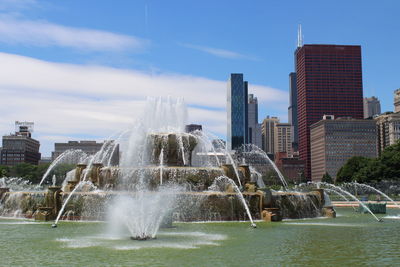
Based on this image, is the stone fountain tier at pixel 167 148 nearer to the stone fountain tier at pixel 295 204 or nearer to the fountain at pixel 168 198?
the fountain at pixel 168 198

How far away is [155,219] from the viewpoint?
19.7 meters

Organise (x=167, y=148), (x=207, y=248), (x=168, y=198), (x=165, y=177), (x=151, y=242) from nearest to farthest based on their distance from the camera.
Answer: (x=207, y=248), (x=151, y=242), (x=168, y=198), (x=165, y=177), (x=167, y=148)

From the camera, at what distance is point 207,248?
15.0 m

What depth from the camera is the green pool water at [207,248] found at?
41.2 feet

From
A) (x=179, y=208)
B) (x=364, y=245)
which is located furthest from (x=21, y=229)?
(x=364, y=245)

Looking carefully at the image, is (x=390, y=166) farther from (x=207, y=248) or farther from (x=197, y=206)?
(x=207, y=248)

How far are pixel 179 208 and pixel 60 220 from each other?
6940 millimetres

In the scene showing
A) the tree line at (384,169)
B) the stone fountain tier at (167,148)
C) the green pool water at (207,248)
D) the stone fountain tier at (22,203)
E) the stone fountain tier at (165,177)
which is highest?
Result: the tree line at (384,169)

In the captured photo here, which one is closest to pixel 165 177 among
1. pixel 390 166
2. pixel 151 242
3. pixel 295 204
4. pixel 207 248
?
pixel 295 204

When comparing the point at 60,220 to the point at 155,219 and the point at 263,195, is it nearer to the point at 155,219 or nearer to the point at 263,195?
the point at 155,219

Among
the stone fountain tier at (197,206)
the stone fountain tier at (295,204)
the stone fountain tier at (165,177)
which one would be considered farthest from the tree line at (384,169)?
the stone fountain tier at (197,206)

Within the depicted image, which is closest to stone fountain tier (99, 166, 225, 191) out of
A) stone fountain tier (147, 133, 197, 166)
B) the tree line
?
stone fountain tier (147, 133, 197, 166)

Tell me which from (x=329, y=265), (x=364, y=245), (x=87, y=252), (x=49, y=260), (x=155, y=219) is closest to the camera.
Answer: (x=329, y=265)

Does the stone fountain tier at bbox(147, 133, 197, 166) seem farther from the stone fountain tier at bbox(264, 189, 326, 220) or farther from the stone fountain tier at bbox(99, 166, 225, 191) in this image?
the stone fountain tier at bbox(264, 189, 326, 220)
